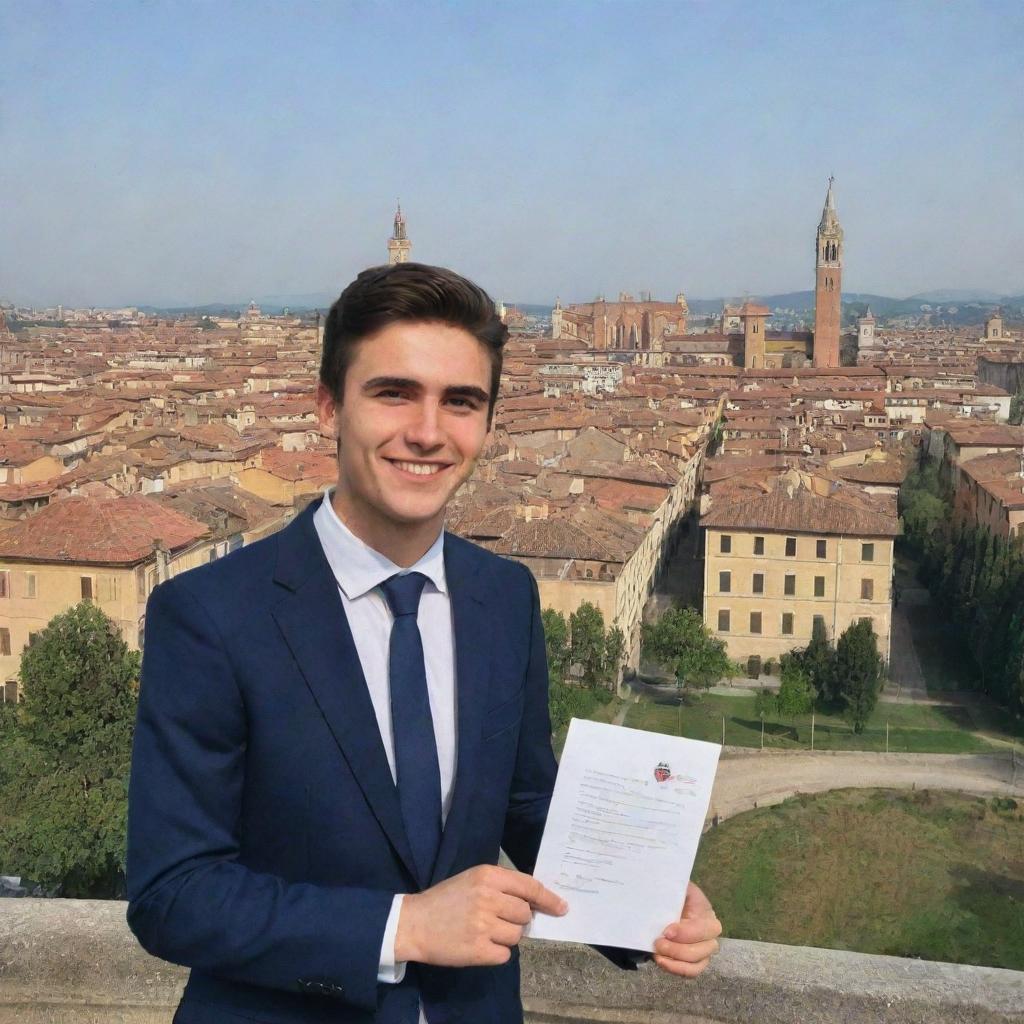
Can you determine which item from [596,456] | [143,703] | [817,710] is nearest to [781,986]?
[143,703]

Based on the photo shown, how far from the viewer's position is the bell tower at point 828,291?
61312mm

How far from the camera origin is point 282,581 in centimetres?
122

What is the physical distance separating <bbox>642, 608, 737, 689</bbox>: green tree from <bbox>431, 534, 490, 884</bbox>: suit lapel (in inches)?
552

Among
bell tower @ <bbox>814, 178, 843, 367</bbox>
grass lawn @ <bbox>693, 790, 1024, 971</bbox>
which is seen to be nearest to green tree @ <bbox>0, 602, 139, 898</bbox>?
grass lawn @ <bbox>693, 790, 1024, 971</bbox>

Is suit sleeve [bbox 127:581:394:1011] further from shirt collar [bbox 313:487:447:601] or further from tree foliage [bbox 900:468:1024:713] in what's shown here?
tree foliage [bbox 900:468:1024:713]

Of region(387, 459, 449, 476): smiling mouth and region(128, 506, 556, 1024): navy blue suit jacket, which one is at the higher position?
region(387, 459, 449, 476): smiling mouth

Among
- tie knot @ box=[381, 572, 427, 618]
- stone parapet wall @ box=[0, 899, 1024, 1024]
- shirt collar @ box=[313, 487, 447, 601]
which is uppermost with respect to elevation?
shirt collar @ box=[313, 487, 447, 601]

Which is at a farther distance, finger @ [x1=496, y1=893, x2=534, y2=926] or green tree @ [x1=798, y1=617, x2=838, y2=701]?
green tree @ [x1=798, y1=617, x2=838, y2=701]

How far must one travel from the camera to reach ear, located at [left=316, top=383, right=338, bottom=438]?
130cm

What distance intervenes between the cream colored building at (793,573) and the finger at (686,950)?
16010 millimetres

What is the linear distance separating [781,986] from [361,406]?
124 cm

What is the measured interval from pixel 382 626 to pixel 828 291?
63431 mm

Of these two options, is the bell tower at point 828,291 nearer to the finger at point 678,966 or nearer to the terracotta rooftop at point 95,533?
the terracotta rooftop at point 95,533

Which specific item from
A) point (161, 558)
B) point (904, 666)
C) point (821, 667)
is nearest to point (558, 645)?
point (821, 667)
